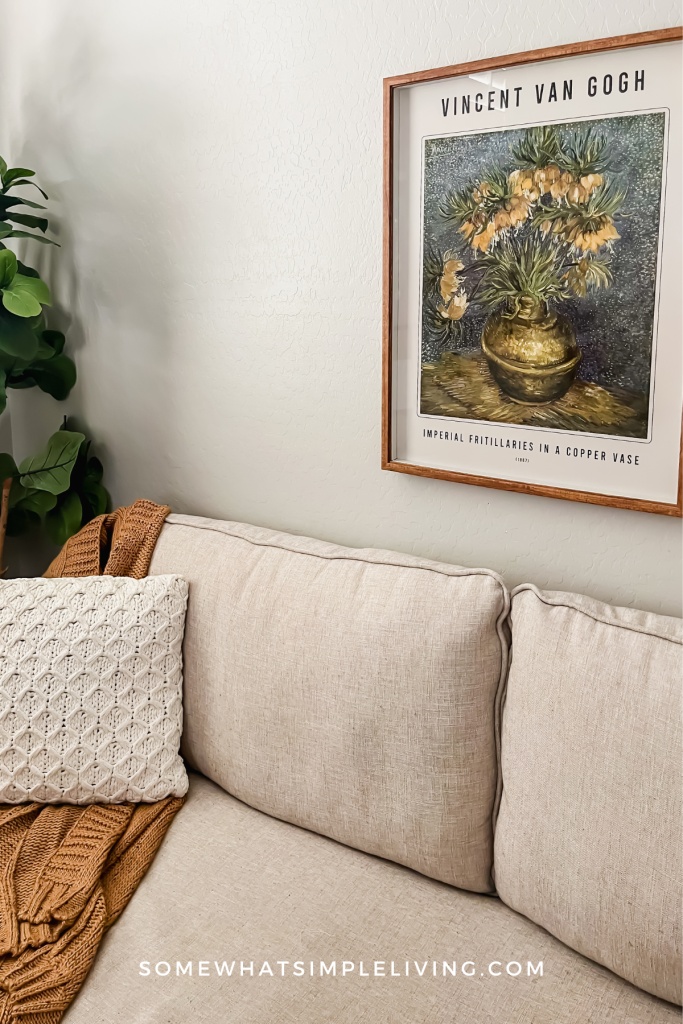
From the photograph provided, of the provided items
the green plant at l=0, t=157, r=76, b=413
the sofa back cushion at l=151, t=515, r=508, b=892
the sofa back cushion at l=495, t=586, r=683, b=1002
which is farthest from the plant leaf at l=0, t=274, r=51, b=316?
the sofa back cushion at l=495, t=586, r=683, b=1002

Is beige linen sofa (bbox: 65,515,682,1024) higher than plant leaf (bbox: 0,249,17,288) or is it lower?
lower

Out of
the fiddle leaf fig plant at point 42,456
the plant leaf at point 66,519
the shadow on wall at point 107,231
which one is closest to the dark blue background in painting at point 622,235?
the shadow on wall at point 107,231

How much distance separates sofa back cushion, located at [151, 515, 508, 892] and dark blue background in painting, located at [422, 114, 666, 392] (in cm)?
38

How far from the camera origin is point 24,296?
60.5 inches

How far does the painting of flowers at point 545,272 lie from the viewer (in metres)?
1.13

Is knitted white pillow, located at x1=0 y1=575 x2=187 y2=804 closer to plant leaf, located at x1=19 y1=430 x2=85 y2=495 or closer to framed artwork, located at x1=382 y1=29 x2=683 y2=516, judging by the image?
plant leaf, located at x1=19 y1=430 x2=85 y2=495

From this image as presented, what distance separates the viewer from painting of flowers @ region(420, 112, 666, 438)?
1.13 metres

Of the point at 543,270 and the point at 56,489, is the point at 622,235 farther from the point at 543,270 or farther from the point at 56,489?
the point at 56,489

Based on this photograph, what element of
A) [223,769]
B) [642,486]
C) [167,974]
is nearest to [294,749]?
[223,769]

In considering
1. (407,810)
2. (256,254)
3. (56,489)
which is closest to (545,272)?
(256,254)

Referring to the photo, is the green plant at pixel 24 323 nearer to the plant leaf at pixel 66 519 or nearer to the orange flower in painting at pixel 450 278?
the plant leaf at pixel 66 519

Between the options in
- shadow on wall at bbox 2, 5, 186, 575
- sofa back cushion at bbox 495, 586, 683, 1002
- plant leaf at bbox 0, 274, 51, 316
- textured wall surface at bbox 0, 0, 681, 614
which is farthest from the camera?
shadow on wall at bbox 2, 5, 186, 575

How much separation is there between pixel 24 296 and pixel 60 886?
1062mm

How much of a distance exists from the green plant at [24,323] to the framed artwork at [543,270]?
28.6 inches
